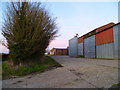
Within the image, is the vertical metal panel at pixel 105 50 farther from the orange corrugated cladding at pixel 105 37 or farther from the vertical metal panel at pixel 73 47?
the vertical metal panel at pixel 73 47

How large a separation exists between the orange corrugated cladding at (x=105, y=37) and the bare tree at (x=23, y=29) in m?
12.2

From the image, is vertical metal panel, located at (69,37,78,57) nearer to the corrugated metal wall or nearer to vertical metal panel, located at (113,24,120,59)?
the corrugated metal wall

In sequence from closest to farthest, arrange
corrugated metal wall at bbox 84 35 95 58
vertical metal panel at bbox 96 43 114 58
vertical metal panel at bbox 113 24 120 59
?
vertical metal panel at bbox 113 24 120 59, vertical metal panel at bbox 96 43 114 58, corrugated metal wall at bbox 84 35 95 58

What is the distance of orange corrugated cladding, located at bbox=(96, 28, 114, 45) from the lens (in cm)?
1986

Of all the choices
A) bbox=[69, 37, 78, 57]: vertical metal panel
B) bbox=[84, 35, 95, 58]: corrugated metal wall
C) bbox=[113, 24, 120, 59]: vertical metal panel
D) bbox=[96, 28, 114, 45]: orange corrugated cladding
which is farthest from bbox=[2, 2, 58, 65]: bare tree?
bbox=[69, 37, 78, 57]: vertical metal panel

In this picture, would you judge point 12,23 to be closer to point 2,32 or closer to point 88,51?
point 2,32

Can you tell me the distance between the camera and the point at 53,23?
15.0m

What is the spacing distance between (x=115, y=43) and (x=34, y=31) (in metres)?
12.7

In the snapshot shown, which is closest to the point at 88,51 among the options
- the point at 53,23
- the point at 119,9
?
the point at 53,23

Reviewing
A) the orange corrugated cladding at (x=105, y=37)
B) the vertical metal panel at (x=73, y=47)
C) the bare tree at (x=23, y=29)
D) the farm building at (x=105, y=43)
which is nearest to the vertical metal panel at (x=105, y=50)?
the farm building at (x=105, y=43)

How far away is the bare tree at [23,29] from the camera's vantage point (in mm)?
11062

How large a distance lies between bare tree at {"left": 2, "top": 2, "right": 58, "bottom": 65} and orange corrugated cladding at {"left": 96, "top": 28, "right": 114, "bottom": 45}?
12.2m

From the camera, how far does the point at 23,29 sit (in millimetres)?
11039

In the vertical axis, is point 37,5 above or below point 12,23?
above
